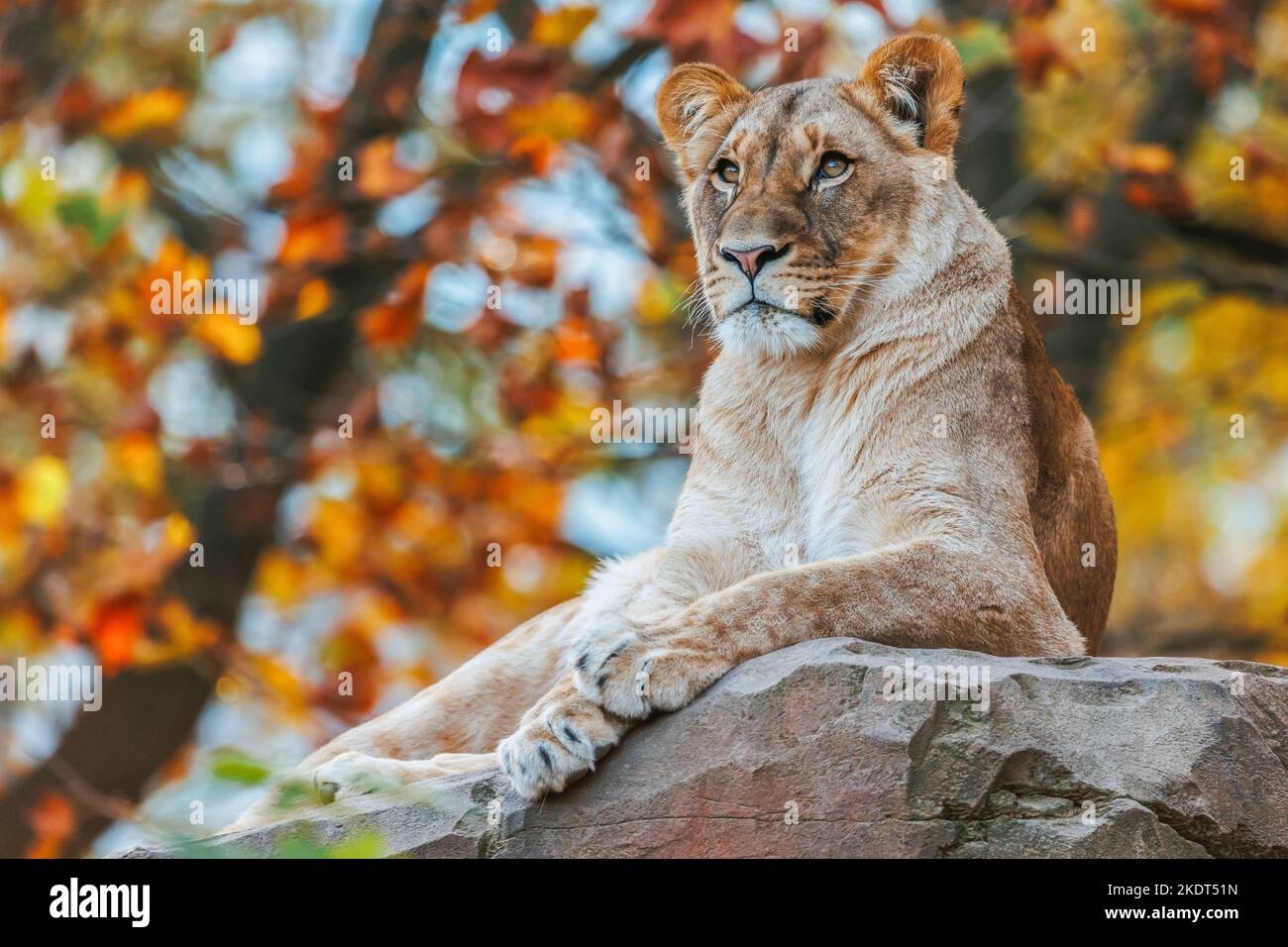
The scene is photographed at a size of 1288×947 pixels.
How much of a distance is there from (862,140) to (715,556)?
1.56m

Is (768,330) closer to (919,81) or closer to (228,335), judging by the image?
(919,81)

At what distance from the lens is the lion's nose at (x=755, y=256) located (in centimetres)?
552

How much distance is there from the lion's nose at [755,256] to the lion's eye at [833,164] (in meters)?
0.43

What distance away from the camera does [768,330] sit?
5594 millimetres

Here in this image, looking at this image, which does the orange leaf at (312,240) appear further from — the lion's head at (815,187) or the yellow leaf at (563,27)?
the lion's head at (815,187)

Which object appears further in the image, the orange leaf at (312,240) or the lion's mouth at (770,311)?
the orange leaf at (312,240)

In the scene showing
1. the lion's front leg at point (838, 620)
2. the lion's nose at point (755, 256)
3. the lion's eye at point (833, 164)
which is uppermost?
the lion's eye at point (833, 164)

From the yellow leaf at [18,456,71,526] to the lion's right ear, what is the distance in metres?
6.86

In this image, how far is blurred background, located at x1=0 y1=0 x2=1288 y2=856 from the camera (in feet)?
35.1

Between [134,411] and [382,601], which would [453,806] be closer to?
[134,411]

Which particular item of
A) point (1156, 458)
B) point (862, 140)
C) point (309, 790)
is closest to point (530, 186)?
point (862, 140)

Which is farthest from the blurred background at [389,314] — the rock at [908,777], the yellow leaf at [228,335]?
the rock at [908,777]

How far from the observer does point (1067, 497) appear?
6.01m

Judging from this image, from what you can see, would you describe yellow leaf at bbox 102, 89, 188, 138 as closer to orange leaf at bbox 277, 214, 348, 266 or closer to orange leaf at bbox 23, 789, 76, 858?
orange leaf at bbox 277, 214, 348, 266
